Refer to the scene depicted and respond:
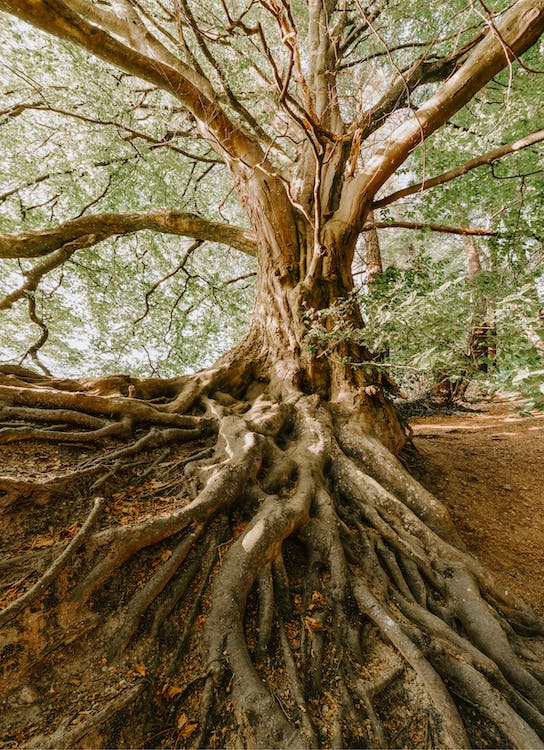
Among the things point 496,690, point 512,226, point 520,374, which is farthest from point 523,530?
point 512,226

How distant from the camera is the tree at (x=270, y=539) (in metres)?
1.57

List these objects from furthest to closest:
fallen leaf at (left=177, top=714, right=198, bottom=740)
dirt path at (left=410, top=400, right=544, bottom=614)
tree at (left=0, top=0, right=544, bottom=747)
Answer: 1. dirt path at (left=410, top=400, right=544, bottom=614)
2. tree at (left=0, top=0, right=544, bottom=747)
3. fallen leaf at (left=177, top=714, right=198, bottom=740)

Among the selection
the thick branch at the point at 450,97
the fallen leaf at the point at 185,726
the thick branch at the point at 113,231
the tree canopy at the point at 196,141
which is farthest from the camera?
the thick branch at the point at 113,231

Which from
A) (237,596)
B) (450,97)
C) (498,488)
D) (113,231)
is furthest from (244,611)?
(113,231)

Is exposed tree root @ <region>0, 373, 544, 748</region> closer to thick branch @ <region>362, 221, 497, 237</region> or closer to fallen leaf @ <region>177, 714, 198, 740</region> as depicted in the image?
fallen leaf @ <region>177, 714, 198, 740</region>

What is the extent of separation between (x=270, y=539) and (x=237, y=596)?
385mm

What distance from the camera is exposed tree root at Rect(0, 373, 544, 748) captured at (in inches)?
59.1

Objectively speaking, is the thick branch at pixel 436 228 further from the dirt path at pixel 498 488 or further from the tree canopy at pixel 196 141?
the dirt path at pixel 498 488

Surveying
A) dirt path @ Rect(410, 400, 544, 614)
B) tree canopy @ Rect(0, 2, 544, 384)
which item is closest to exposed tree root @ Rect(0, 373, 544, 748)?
dirt path @ Rect(410, 400, 544, 614)

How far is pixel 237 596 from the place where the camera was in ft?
6.35

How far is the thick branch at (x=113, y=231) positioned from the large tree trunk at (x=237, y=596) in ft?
6.79

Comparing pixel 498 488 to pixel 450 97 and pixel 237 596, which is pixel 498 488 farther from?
pixel 450 97

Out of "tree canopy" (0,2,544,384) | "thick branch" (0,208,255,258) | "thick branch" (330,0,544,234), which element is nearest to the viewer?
"thick branch" (330,0,544,234)

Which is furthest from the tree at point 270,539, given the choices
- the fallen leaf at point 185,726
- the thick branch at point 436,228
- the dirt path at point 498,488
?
the dirt path at point 498,488
